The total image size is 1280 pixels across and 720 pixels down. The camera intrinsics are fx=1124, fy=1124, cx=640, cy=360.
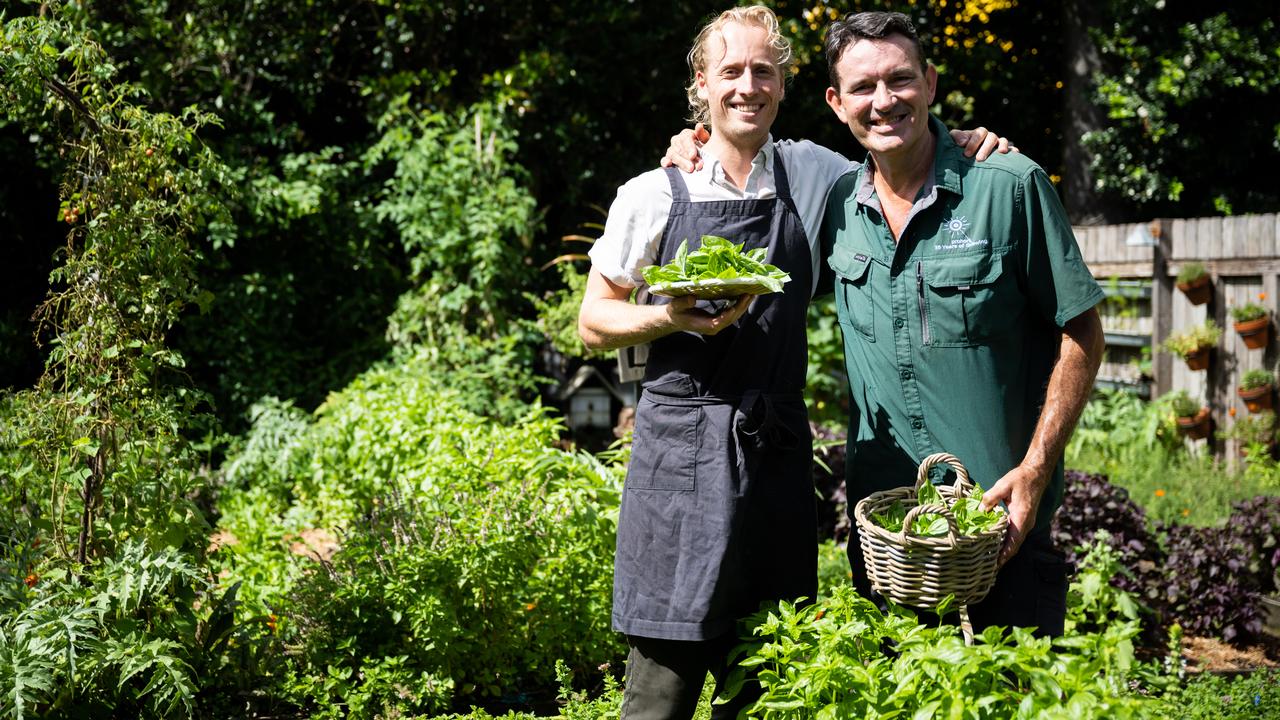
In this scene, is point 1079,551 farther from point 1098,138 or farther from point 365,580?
point 1098,138

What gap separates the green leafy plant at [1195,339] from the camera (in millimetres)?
7582

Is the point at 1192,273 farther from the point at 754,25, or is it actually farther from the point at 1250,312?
the point at 754,25

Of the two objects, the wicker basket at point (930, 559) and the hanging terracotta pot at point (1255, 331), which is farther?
the hanging terracotta pot at point (1255, 331)

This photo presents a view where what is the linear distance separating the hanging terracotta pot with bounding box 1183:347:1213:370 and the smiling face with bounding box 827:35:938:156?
6.05 meters

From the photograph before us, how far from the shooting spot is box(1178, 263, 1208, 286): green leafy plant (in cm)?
763

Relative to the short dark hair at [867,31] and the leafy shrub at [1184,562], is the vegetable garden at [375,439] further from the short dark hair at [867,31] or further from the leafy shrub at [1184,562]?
the short dark hair at [867,31]

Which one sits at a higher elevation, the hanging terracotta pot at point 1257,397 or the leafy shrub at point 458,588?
the hanging terracotta pot at point 1257,397

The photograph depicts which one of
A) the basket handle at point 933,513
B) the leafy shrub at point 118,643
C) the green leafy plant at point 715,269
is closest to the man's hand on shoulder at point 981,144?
the green leafy plant at point 715,269

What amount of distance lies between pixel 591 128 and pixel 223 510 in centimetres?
432

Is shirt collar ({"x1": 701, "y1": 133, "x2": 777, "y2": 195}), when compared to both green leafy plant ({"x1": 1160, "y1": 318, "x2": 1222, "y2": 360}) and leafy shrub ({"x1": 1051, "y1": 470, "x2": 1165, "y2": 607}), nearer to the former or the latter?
leafy shrub ({"x1": 1051, "y1": 470, "x2": 1165, "y2": 607})

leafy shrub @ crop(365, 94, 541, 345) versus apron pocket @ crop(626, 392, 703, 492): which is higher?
leafy shrub @ crop(365, 94, 541, 345)

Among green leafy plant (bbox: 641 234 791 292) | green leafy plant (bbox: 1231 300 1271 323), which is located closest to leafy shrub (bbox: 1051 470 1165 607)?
green leafy plant (bbox: 1231 300 1271 323)

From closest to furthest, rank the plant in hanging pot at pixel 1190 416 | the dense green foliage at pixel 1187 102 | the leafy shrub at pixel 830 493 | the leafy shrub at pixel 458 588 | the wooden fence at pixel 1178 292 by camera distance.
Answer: the leafy shrub at pixel 458 588
the leafy shrub at pixel 830 493
the wooden fence at pixel 1178 292
the plant in hanging pot at pixel 1190 416
the dense green foliage at pixel 1187 102

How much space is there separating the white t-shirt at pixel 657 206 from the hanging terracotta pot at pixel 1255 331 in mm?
5734
